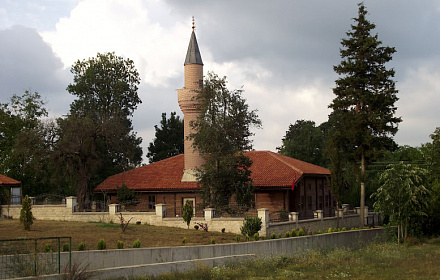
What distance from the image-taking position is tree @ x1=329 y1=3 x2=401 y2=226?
1501 inches

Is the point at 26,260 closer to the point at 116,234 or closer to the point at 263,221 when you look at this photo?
the point at 116,234

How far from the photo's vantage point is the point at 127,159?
41.9 metres

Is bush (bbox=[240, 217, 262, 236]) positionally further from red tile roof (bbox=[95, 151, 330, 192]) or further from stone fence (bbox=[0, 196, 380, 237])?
red tile roof (bbox=[95, 151, 330, 192])

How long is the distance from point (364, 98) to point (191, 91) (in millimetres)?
12272

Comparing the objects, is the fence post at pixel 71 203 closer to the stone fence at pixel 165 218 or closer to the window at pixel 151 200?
the stone fence at pixel 165 218

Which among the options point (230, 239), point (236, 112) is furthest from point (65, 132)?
point (230, 239)

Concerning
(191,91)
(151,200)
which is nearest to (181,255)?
(191,91)

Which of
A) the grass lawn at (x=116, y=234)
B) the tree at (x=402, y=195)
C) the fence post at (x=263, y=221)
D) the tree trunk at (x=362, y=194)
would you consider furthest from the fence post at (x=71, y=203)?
the tree trunk at (x=362, y=194)

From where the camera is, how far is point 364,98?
38.1 metres

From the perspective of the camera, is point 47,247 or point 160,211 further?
point 160,211

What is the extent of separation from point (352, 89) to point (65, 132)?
821 inches

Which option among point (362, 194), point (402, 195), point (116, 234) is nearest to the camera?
point (116, 234)

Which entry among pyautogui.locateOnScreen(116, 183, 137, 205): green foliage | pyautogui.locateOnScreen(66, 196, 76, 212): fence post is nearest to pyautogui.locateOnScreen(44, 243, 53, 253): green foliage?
pyautogui.locateOnScreen(66, 196, 76, 212): fence post

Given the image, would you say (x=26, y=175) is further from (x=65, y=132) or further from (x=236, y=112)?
(x=236, y=112)
